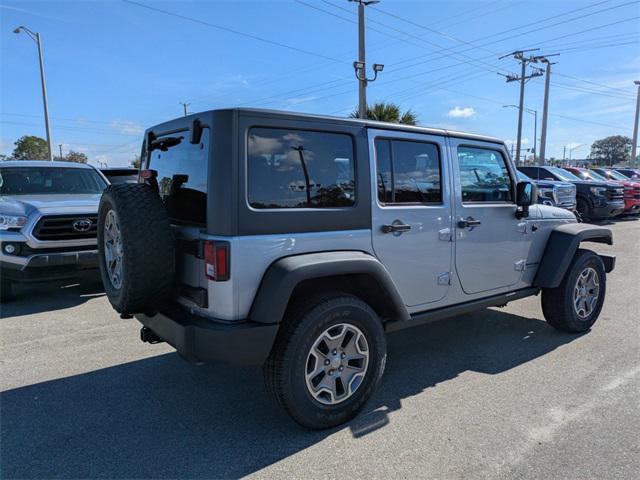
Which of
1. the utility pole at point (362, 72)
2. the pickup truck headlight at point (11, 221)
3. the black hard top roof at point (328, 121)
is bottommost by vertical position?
the pickup truck headlight at point (11, 221)

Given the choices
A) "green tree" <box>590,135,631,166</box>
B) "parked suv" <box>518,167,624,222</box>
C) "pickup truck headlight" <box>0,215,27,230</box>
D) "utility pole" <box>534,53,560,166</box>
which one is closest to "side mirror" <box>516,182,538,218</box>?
"pickup truck headlight" <box>0,215,27,230</box>

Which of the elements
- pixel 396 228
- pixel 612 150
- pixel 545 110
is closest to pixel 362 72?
pixel 396 228

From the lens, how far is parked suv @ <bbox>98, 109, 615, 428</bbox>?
2.66 m

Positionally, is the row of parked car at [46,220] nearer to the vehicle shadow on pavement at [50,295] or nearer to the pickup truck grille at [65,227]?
the pickup truck grille at [65,227]

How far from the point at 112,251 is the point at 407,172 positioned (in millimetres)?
2267

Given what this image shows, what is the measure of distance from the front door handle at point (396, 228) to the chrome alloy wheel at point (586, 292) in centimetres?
242

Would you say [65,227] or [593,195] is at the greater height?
[593,195]

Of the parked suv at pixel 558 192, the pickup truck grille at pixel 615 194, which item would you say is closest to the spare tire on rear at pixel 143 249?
the parked suv at pixel 558 192

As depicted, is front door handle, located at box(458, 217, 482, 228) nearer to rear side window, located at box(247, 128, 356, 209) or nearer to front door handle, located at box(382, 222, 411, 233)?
front door handle, located at box(382, 222, 411, 233)

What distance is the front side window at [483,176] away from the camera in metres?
3.90

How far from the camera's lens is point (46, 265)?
5.56 meters

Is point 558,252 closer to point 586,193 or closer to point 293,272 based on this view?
point 293,272

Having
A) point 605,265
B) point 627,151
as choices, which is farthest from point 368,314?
point 627,151

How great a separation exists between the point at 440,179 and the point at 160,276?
2.25m
